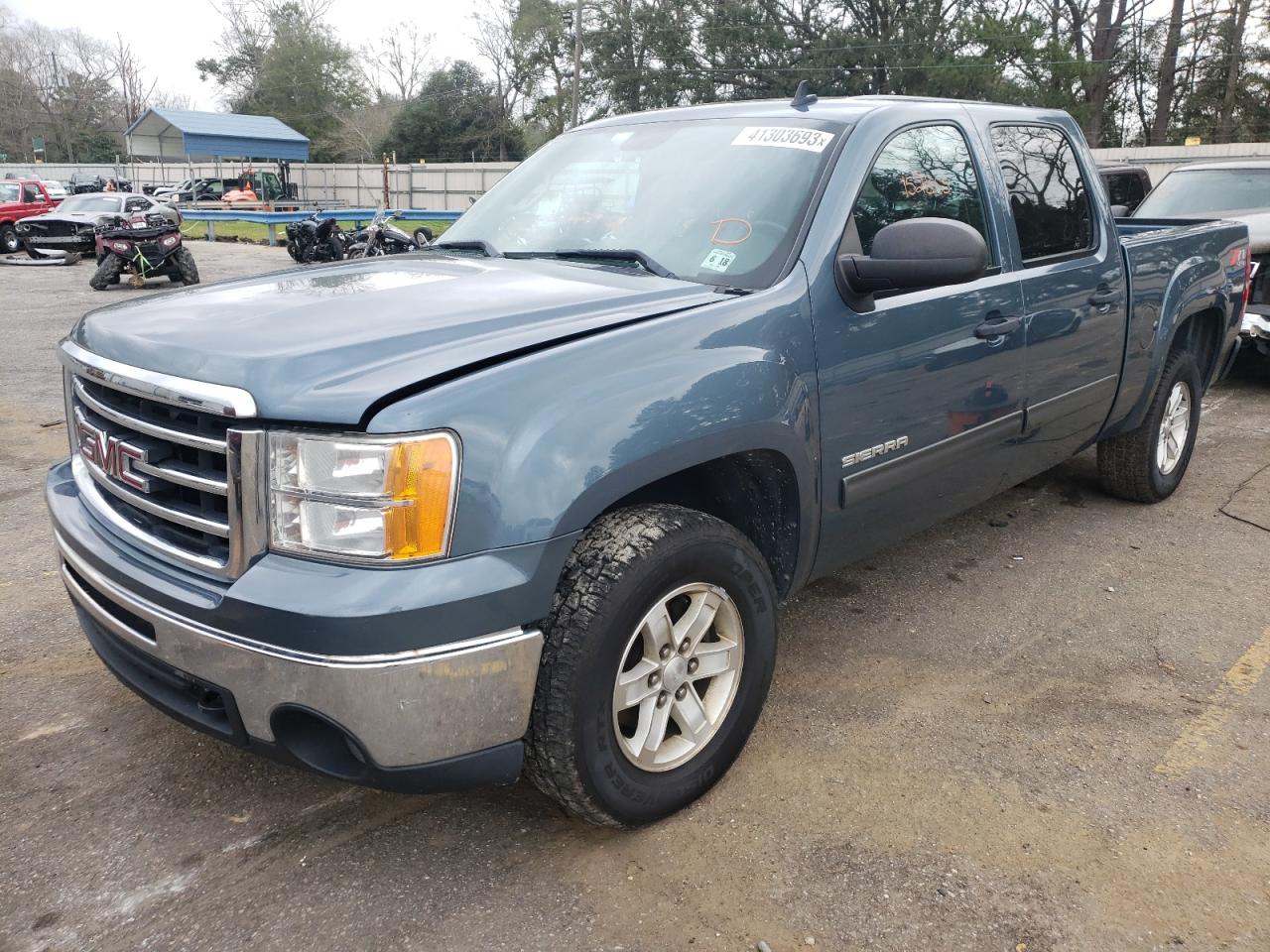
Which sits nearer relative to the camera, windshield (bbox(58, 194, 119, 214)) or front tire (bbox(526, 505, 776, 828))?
front tire (bbox(526, 505, 776, 828))

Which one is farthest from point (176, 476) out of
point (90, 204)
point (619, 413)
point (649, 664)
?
point (90, 204)

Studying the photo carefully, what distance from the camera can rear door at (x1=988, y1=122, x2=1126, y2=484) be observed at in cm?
383

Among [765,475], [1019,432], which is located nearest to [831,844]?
[765,475]

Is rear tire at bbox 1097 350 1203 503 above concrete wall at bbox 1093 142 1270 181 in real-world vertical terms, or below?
below

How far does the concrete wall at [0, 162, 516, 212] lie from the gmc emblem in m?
32.7

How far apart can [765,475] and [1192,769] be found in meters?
1.49

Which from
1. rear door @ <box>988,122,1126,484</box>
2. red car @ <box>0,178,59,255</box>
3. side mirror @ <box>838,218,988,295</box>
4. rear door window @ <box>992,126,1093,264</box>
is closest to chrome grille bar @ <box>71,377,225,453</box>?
side mirror @ <box>838,218,988,295</box>

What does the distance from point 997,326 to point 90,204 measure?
24.1 metres

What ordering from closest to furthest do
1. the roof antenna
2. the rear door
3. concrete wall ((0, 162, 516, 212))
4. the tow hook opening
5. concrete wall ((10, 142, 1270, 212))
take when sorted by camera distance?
the tow hook opening, the roof antenna, the rear door, concrete wall ((10, 142, 1270, 212)), concrete wall ((0, 162, 516, 212))

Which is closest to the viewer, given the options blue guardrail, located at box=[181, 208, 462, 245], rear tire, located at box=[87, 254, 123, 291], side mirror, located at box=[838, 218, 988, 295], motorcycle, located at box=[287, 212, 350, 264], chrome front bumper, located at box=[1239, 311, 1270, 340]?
side mirror, located at box=[838, 218, 988, 295]

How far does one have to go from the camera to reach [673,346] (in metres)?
2.53

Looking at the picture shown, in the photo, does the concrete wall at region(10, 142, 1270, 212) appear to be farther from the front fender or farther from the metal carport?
the front fender

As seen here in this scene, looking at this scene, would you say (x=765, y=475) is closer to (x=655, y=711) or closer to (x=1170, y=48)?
(x=655, y=711)

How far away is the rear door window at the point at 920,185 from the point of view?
318 cm
